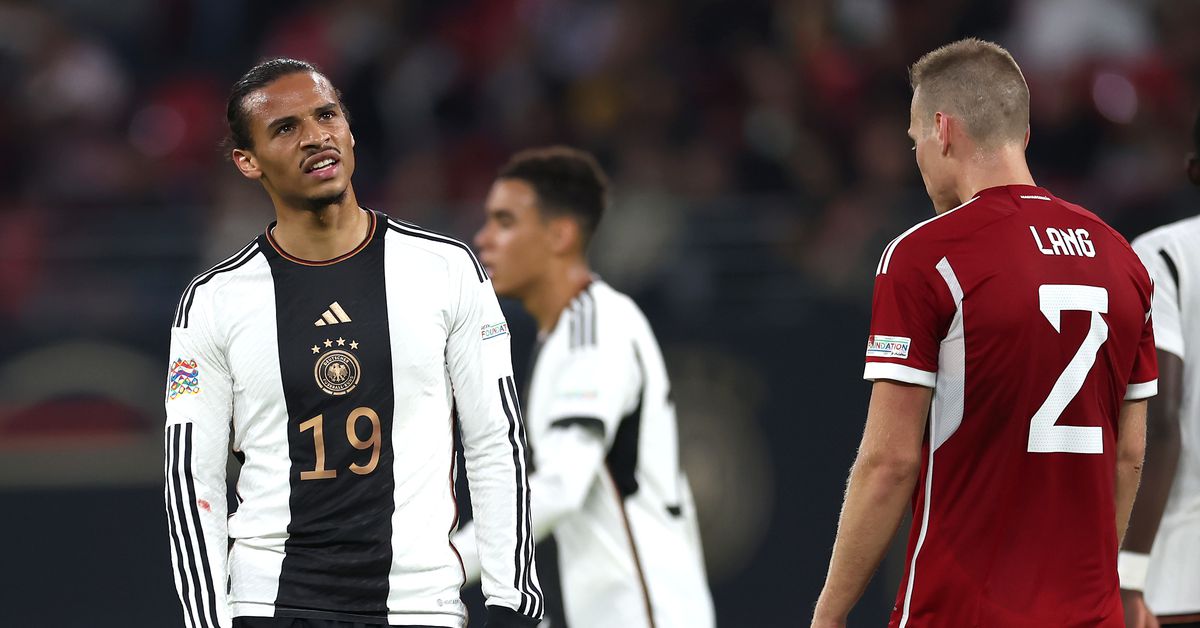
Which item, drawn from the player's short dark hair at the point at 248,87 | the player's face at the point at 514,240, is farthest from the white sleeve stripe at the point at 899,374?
the player's face at the point at 514,240

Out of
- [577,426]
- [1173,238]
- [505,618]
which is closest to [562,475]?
[577,426]

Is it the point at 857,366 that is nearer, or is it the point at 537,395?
the point at 537,395

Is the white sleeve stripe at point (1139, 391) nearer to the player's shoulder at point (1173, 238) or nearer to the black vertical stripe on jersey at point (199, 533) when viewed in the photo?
the player's shoulder at point (1173, 238)

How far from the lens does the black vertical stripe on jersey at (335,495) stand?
4043mm

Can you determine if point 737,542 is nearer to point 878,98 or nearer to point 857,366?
point 857,366

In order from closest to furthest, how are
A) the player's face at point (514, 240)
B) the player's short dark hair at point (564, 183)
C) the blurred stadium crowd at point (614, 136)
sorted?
the player's face at point (514, 240), the player's short dark hair at point (564, 183), the blurred stadium crowd at point (614, 136)

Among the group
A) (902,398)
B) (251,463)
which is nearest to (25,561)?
(251,463)

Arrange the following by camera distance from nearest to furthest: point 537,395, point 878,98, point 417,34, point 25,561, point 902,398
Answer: point 902,398 → point 537,395 → point 25,561 → point 878,98 → point 417,34

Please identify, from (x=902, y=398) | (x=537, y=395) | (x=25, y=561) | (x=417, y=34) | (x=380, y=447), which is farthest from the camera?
(x=417, y=34)

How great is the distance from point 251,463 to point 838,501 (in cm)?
602

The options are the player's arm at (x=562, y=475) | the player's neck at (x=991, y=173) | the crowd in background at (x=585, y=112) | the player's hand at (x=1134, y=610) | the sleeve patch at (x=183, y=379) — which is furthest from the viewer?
the crowd in background at (x=585, y=112)

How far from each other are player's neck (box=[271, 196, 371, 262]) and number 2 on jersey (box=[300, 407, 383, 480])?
0.44 m

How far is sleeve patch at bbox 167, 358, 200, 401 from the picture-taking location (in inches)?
161

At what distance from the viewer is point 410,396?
412 cm
